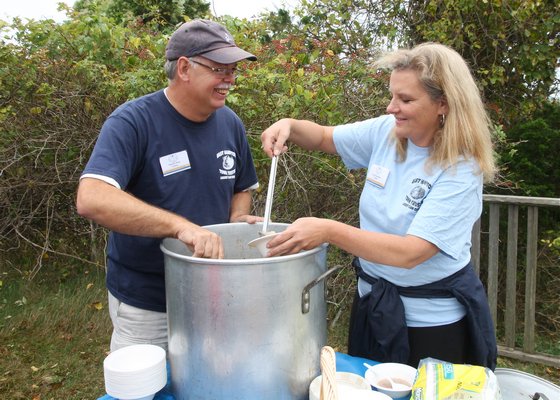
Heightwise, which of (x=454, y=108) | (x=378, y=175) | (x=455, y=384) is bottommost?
(x=455, y=384)

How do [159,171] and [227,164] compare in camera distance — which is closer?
[159,171]

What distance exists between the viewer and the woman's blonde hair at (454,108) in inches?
56.8

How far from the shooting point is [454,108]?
1448 millimetres

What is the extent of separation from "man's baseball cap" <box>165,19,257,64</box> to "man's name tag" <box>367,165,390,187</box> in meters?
0.57

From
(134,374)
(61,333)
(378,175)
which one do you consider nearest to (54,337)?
(61,333)

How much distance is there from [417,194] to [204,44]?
83 centimetres

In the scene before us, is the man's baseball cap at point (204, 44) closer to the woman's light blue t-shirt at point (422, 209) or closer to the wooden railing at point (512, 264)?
Result: the woman's light blue t-shirt at point (422, 209)

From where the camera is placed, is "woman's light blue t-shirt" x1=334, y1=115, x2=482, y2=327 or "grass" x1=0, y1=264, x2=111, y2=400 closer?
"woman's light blue t-shirt" x1=334, y1=115, x2=482, y2=327

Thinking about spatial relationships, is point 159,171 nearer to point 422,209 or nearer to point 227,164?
point 227,164

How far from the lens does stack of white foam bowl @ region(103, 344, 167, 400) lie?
3.75 feet

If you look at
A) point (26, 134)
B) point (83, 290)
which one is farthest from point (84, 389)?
point (26, 134)

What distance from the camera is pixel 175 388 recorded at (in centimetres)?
126

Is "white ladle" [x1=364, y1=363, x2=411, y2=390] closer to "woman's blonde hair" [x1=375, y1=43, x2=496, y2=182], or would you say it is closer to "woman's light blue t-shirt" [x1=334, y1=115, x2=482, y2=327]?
"woman's light blue t-shirt" [x1=334, y1=115, x2=482, y2=327]

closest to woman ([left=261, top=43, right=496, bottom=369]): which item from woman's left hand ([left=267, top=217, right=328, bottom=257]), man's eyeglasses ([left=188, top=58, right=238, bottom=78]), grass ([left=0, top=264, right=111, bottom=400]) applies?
woman's left hand ([left=267, top=217, right=328, bottom=257])
